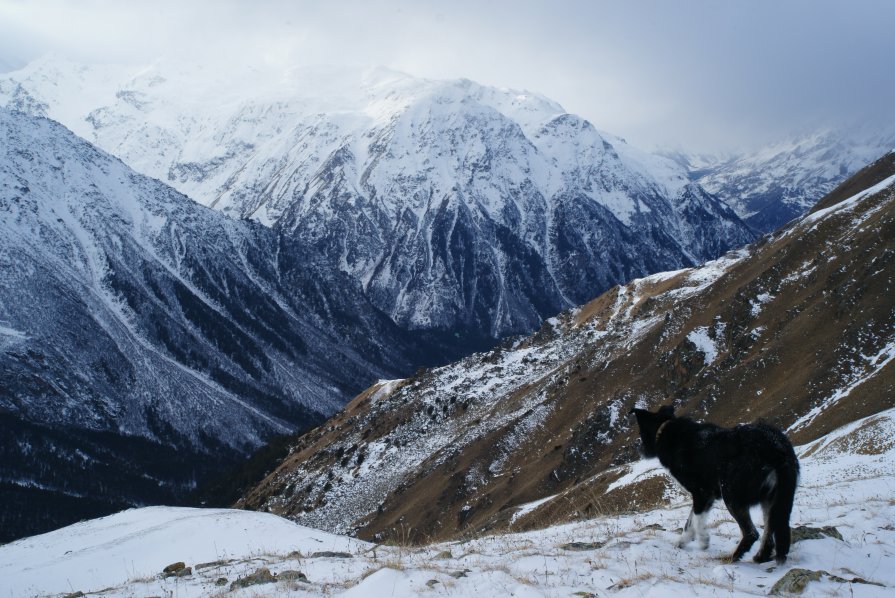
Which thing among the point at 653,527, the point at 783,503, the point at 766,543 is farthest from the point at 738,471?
the point at 653,527

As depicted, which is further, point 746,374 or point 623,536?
point 746,374

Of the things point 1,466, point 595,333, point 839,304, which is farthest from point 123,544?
point 1,466

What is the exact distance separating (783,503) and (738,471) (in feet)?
1.99

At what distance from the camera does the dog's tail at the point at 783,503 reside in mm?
7199

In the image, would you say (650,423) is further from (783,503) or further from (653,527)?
(653,527)

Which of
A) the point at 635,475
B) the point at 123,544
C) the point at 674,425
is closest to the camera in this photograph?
the point at 674,425

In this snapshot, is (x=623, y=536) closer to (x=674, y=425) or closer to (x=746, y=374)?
(x=674, y=425)

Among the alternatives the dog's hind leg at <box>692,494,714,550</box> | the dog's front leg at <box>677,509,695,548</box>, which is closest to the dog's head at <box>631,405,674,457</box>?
the dog's hind leg at <box>692,494,714,550</box>

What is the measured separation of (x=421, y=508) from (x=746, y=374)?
109ft

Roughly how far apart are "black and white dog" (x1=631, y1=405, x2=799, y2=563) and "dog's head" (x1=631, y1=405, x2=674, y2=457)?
5 centimetres

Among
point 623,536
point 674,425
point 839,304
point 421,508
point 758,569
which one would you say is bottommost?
point 421,508

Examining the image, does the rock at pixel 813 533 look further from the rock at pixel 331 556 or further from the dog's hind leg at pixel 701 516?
the rock at pixel 331 556

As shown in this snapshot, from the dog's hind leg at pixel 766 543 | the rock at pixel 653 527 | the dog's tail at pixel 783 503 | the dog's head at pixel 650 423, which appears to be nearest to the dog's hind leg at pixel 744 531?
the dog's hind leg at pixel 766 543

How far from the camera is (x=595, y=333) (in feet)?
292
